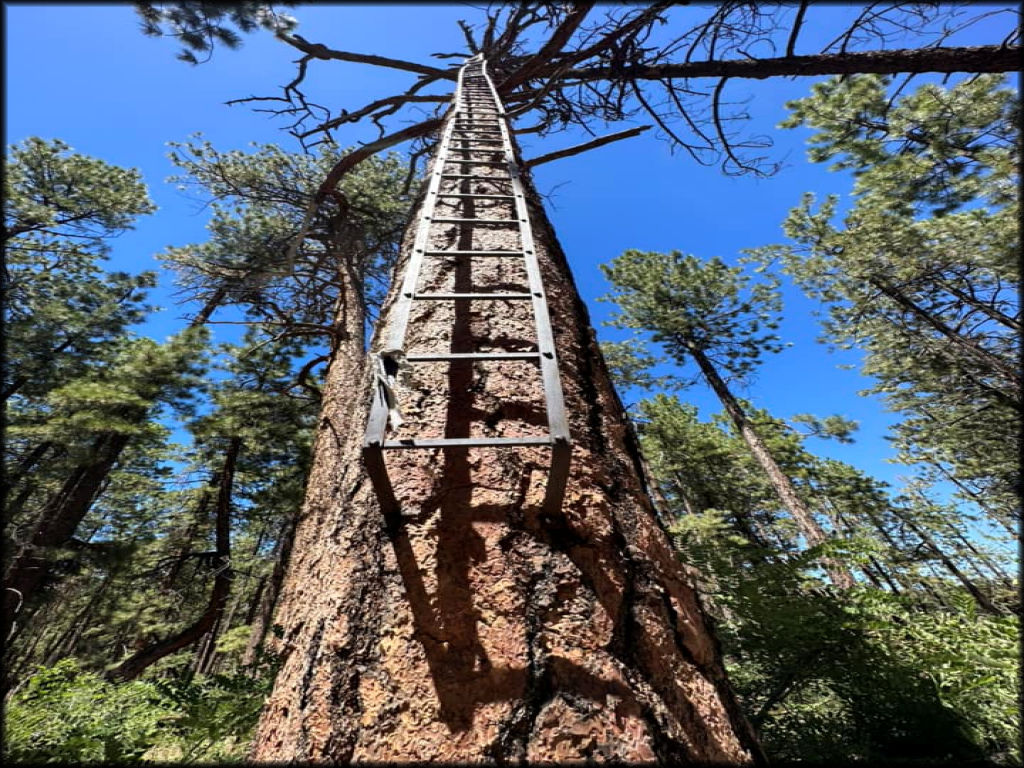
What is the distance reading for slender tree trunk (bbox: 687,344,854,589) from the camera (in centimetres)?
888

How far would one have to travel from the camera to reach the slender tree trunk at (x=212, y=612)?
5.47 metres

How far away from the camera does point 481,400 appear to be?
1.47 meters

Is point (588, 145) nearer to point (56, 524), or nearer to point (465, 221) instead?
point (465, 221)

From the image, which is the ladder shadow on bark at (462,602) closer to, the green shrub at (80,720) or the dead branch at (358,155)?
the green shrub at (80,720)

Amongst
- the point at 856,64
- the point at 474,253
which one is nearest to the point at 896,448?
the point at 856,64

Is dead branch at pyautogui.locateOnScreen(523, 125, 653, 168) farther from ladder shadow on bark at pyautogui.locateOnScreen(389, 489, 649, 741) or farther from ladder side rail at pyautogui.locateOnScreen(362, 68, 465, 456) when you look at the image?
ladder shadow on bark at pyautogui.locateOnScreen(389, 489, 649, 741)

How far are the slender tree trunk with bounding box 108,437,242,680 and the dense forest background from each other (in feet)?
0.15

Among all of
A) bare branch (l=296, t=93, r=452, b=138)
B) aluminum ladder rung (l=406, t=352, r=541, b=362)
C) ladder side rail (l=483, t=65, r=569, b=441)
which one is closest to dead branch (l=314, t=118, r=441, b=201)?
bare branch (l=296, t=93, r=452, b=138)

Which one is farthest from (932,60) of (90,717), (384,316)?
(90,717)

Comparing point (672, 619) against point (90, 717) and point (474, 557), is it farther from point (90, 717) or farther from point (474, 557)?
point (90, 717)

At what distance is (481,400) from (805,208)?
1581cm

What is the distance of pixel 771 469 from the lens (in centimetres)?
1067

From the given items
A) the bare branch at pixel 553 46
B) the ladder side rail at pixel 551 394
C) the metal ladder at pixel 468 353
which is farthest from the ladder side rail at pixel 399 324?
the bare branch at pixel 553 46

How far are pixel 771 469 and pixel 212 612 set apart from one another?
1192cm
